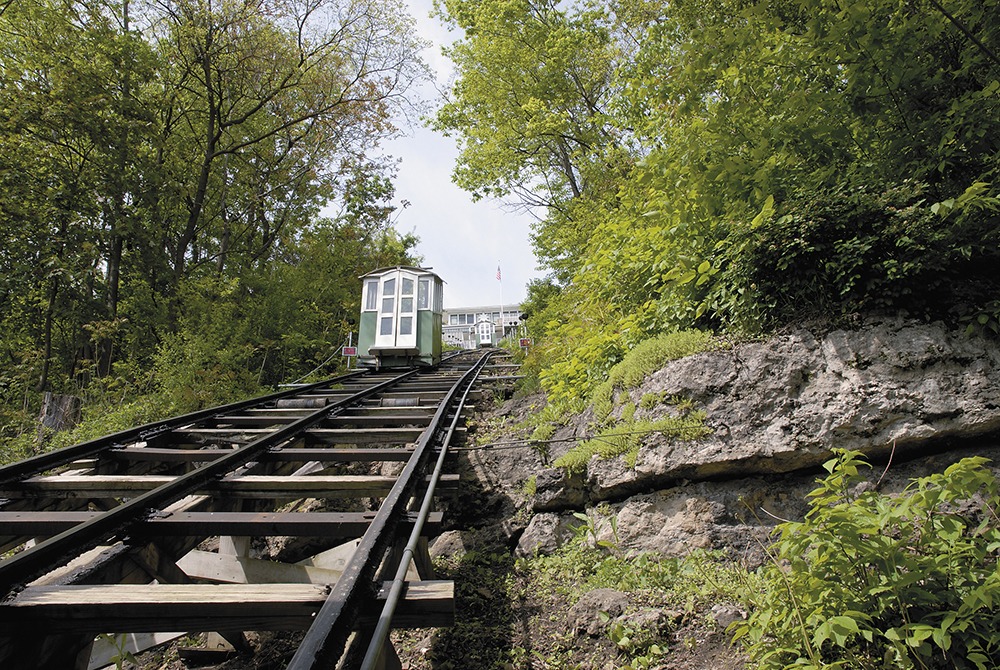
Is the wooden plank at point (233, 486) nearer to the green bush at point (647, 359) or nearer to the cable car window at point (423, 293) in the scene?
the green bush at point (647, 359)

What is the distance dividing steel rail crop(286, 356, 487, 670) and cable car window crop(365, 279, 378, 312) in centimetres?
1071

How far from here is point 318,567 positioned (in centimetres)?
355

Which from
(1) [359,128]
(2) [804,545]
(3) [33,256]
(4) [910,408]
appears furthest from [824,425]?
(1) [359,128]

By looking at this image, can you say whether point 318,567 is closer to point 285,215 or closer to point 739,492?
point 739,492

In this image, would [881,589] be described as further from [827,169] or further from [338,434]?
[338,434]

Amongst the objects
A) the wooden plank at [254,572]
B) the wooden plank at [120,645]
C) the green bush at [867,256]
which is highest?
the green bush at [867,256]

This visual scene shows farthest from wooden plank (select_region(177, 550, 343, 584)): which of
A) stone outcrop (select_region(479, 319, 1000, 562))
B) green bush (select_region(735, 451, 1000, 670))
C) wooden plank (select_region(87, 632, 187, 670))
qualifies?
green bush (select_region(735, 451, 1000, 670))

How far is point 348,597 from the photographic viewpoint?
1710mm

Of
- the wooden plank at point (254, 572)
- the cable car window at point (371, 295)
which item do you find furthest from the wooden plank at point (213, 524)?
the cable car window at point (371, 295)

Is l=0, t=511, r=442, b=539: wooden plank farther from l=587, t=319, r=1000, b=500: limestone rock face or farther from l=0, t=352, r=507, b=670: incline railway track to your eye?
l=587, t=319, r=1000, b=500: limestone rock face

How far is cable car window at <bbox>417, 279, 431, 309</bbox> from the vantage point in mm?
12891

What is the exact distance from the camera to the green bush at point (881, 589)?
1.63 metres

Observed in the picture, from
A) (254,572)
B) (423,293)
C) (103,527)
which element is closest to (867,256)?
(103,527)

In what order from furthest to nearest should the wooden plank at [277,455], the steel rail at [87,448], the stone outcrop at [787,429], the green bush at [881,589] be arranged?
1. the wooden plank at [277,455]
2. the steel rail at [87,448]
3. the stone outcrop at [787,429]
4. the green bush at [881,589]
